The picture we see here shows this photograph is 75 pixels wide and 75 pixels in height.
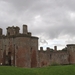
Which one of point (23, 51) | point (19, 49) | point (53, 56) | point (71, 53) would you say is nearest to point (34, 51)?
point (23, 51)

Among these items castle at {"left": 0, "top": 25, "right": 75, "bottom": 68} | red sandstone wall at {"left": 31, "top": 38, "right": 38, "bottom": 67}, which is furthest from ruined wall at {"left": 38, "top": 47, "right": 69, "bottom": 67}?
red sandstone wall at {"left": 31, "top": 38, "right": 38, "bottom": 67}

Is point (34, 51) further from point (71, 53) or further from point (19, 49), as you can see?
point (71, 53)

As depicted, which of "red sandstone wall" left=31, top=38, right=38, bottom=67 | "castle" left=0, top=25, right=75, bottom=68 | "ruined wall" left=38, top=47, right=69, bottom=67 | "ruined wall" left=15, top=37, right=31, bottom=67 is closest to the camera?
"ruined wall" left=15, top=37, right=31, bottom=67

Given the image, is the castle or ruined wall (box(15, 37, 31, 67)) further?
the castle

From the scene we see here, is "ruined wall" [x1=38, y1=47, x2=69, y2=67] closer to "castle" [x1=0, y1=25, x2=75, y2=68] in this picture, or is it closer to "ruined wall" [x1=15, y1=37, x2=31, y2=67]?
"castle" [x1=0, y1=25, x2=75, y2=68]

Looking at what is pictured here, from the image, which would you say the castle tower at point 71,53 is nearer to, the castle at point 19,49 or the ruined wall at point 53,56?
the ruined wall at point 53,56

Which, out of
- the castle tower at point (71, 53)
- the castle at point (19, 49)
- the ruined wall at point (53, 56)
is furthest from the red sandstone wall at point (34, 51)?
the castle tower at point (71, 53)

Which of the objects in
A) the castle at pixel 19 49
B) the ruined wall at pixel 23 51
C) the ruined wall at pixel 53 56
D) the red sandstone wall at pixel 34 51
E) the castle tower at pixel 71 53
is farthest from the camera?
the castle tower at pixel 71 53

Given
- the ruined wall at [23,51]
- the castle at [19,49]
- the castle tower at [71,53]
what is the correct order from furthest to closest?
the castle tower at [71,53] → the castle at [19,49] → the ruined wall at [23,51]

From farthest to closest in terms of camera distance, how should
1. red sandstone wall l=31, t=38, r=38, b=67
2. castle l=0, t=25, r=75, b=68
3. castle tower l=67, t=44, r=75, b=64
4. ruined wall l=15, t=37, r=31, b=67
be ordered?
castle tower l=67, t=44, r=75, b=64 → red sandstone wall l=31, t=38, r=38, b=67 → castle l=0, t=25, r=75, b=68 → ruined wall l=15, t=37, r=31, b=67

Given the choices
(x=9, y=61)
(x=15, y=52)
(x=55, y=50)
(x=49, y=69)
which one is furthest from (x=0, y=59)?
(x=49, y=69)

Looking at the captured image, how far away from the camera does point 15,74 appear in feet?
91.8

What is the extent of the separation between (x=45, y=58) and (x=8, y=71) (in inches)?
1298

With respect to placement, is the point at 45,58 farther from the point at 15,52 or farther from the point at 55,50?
the point at 15,52
